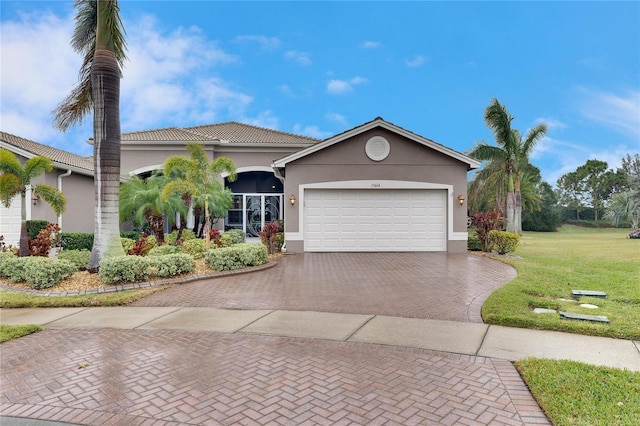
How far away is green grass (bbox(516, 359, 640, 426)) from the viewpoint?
3.25 metres

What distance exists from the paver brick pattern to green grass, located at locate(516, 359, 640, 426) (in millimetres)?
159

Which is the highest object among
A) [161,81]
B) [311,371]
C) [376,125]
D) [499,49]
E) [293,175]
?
[499,49]

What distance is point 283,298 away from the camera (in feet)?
25.5

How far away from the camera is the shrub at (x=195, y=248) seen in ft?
41.7

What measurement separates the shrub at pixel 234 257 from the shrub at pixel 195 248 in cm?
192

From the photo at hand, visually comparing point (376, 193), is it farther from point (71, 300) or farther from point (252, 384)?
point (252, 384)

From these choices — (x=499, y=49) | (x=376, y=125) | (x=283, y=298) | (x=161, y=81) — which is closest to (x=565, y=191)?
(x=499, y=49)

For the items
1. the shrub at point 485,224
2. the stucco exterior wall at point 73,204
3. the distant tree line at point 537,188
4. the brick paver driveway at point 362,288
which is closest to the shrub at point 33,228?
the stucco exterior wall at point 73,204

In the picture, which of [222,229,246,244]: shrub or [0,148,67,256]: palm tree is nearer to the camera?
[0,148,67,256]: palm tree

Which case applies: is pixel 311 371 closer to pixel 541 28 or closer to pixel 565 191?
pixel 541 28

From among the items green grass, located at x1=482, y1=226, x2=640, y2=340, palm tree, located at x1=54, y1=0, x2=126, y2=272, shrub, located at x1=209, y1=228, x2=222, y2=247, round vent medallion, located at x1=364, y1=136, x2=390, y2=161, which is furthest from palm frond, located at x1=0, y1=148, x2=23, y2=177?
green grass, located at x1=482, y1=226, x2=640, y2=340

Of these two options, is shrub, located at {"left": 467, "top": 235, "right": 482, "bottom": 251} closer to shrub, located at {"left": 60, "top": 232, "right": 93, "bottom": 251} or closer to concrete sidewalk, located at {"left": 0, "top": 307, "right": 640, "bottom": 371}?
concrete sidewalk, located at {"left": 0, "top": 307, "right": 640, "bottom": 371}

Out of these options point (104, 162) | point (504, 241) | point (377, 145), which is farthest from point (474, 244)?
point (104, 162)

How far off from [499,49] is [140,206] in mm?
18091
